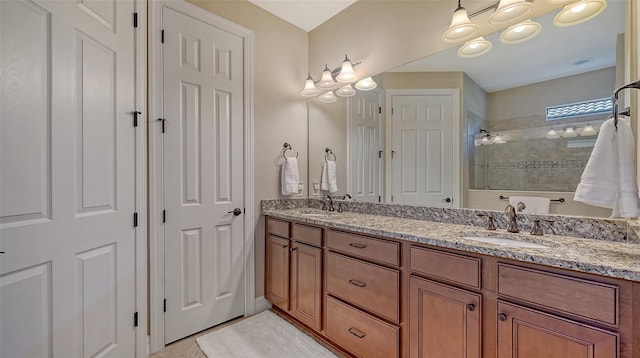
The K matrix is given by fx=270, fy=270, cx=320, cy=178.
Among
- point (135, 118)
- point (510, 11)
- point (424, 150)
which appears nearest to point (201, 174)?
point (135, 118)

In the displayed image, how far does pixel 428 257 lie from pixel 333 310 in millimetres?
818

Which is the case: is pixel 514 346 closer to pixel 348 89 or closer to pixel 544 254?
pixel 544 254

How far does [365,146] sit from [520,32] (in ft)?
4.14

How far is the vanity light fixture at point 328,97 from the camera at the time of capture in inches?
104

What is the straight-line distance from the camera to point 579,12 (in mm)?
1373

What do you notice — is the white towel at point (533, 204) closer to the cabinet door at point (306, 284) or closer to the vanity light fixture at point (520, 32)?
the vanity light fixture at point (520, 32)

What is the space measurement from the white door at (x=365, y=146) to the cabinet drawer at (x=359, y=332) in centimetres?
93

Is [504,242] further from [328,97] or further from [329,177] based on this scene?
[328,97]

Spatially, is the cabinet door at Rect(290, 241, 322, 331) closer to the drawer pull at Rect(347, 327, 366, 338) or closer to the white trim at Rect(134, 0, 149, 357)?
the drawer pull at Rect(347, 327, 366, 338)

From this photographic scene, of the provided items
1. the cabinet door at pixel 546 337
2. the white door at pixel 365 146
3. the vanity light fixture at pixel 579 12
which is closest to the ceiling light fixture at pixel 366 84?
the white door at pixel 365 146

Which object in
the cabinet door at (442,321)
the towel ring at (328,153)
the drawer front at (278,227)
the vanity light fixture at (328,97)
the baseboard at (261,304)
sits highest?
the vanity light fixture at (328,97)

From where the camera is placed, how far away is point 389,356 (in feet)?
4.90

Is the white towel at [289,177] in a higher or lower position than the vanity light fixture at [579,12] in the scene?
lower

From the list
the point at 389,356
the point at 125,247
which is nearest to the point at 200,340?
the point at 125,247
